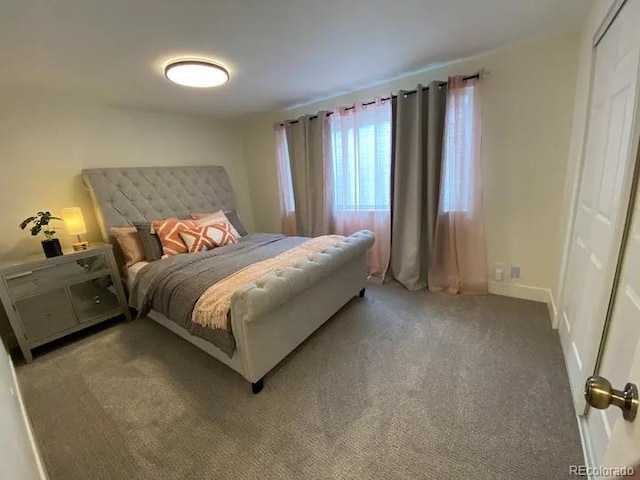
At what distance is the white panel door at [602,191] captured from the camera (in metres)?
1.12

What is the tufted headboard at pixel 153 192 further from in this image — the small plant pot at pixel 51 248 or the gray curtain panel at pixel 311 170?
the gray curtain panel at pixel 311 170

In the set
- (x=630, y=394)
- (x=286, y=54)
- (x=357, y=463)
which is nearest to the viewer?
(x=630, y=394)

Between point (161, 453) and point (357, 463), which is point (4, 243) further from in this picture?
Answer: point (357, 463)

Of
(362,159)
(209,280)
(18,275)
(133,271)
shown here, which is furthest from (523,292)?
(18,275)

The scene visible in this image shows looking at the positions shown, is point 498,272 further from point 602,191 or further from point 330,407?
point 330,407

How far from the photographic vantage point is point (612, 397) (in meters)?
0.48

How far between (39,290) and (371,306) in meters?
2.73

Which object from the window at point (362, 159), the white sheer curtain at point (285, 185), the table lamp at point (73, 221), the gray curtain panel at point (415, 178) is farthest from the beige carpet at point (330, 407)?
the white sheer curtain at point (285, 185)

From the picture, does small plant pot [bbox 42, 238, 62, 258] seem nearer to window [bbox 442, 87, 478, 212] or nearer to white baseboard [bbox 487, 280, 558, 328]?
window [bbox 442, 87, 478, 212]

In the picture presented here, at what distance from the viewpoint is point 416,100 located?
254cm

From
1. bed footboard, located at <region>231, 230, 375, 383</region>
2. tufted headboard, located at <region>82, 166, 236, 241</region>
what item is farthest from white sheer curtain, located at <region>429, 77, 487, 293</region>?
tufted headboard, located at <region>82, 166, 236, 241</region>

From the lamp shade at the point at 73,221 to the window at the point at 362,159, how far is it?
2.48 metres

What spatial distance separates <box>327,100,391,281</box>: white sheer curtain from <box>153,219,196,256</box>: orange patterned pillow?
1.70 m

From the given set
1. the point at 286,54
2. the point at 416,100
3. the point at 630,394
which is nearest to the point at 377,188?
the point at 416,100
